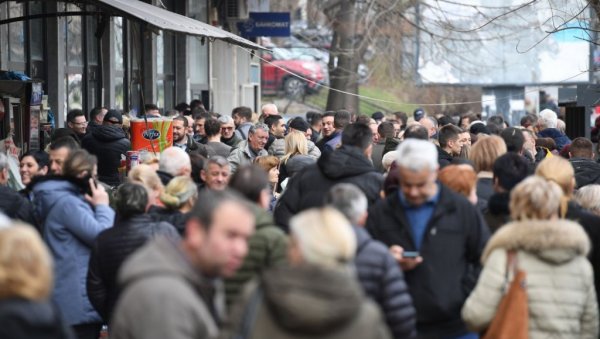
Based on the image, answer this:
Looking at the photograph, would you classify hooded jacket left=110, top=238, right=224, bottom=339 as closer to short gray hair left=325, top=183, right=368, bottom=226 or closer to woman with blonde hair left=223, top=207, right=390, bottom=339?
woman with blonde hair left=223, top=207, right=390, bottom=339

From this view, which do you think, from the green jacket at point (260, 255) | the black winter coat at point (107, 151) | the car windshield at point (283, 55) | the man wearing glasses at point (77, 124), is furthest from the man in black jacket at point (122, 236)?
the car windshield at point (283, 55)

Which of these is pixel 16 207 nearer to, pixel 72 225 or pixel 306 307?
pixel 72 225

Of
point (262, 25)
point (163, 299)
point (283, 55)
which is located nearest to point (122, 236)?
point (163, 299)

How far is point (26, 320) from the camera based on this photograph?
4.87m

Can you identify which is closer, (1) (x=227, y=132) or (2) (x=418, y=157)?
(2) (x=418, y=157)

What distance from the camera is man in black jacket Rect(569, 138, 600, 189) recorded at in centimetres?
1173

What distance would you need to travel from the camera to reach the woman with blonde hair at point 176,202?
858 cm

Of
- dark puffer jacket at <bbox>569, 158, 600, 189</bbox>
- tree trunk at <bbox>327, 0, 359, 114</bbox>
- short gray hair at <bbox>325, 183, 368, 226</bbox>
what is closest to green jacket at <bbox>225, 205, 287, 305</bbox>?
short gray hair at <bbox>325, 183, 368, 226</bbox>

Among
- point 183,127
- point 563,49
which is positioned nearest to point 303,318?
point 183,127

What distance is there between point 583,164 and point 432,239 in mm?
5292

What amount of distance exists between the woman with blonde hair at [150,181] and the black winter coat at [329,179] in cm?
87

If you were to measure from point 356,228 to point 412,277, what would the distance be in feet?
3.05

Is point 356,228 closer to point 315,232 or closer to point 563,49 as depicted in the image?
point 315,232

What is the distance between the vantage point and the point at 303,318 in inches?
179
